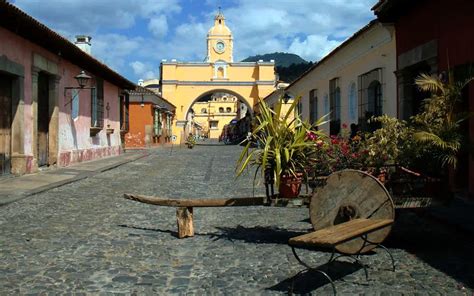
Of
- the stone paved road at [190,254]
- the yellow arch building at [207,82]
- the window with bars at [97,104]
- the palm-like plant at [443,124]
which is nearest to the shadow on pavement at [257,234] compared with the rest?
the stone paved road at [190,254]

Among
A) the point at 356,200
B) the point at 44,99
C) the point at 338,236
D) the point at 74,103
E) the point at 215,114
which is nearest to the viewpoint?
the point at 338,236

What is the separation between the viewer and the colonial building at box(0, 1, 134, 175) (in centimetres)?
1181

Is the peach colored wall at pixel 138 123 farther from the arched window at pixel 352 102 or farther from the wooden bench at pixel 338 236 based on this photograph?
the wooden bench at pixel 338 236

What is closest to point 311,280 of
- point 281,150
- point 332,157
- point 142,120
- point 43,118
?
point 281,150

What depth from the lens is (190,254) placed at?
5203 millimetres

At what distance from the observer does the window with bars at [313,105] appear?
821 inches

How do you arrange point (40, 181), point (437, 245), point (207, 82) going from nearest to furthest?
point (437, 245), point (40, 181), point (207, 82)

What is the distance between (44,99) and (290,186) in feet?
35.6

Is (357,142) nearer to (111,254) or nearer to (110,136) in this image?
(111,254)

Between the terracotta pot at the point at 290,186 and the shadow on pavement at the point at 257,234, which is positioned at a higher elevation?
the terracotta pot at the point at 290,186

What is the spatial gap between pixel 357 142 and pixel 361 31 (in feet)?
23.5

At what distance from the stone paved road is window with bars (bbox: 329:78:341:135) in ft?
31.3

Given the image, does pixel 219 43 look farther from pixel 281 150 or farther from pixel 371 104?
pixel 281 150

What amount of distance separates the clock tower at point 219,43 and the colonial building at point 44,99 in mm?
38880
